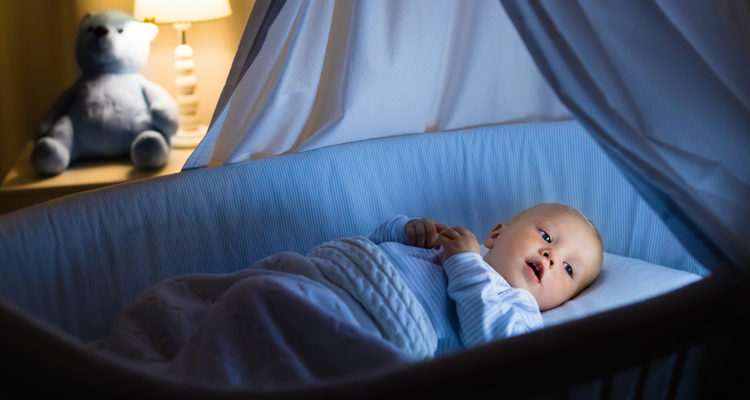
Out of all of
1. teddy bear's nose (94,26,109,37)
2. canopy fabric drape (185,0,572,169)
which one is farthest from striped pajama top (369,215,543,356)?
teddy bear's nose (94,26,109,37)

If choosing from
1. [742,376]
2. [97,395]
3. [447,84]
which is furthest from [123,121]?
[742,376]

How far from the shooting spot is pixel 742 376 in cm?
95

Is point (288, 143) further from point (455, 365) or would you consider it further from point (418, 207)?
point (455, 365)

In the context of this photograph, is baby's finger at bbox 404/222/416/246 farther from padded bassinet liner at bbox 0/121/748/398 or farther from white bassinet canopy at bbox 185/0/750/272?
white bassinet canopy at bbox 185/0/750/272

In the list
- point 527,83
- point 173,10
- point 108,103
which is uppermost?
point 173,10

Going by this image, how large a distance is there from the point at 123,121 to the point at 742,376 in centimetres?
217

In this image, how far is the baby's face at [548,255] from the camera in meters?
1.47

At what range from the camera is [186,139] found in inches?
107

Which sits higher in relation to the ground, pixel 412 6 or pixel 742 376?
pixel 412 6

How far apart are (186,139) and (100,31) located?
1.61ft

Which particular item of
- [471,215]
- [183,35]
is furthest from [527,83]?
[183,35]

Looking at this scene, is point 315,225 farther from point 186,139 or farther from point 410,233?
point 186,139

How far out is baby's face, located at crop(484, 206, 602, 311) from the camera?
1.47 metres

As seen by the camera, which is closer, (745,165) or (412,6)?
(745,165)
